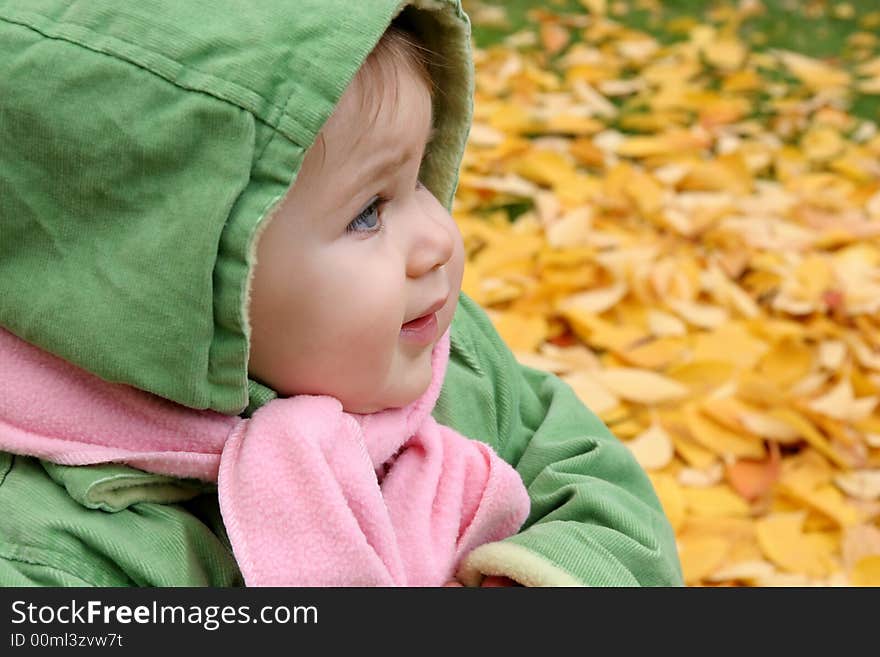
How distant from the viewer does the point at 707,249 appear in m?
2.19

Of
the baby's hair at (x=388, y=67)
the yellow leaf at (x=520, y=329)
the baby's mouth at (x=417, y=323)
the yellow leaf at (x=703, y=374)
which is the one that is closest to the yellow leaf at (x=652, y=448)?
the yellow leaf at (x=703, y=374)

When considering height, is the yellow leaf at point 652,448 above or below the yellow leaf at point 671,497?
above

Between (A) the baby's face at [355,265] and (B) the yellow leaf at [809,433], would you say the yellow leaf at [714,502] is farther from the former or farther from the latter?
(A) the baby's face at [355,265]

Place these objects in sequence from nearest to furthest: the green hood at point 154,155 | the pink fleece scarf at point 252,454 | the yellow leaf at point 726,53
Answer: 1. the green hood at point 154,155
2. the pink fleece scarf at point 252,454
3. the yellow leaf at point 726,53

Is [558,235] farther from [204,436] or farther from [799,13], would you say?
[799,13]

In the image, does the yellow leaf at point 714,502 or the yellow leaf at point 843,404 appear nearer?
the yellow leaf at point 714,502

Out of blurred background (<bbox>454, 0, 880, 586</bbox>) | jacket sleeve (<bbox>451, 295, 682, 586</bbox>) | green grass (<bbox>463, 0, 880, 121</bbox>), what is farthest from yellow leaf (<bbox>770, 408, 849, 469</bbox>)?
green grass (<bbox>463, 0, 880, 121</bbox>)

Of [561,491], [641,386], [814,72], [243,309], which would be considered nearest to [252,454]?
[243,309]

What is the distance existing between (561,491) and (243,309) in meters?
0.43

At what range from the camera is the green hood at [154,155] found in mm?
801

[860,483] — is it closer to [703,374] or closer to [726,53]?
[703,374]

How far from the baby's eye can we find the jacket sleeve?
0.30 metres

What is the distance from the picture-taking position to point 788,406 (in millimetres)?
1758

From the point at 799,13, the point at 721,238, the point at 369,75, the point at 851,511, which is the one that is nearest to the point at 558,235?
the point at 721,238
